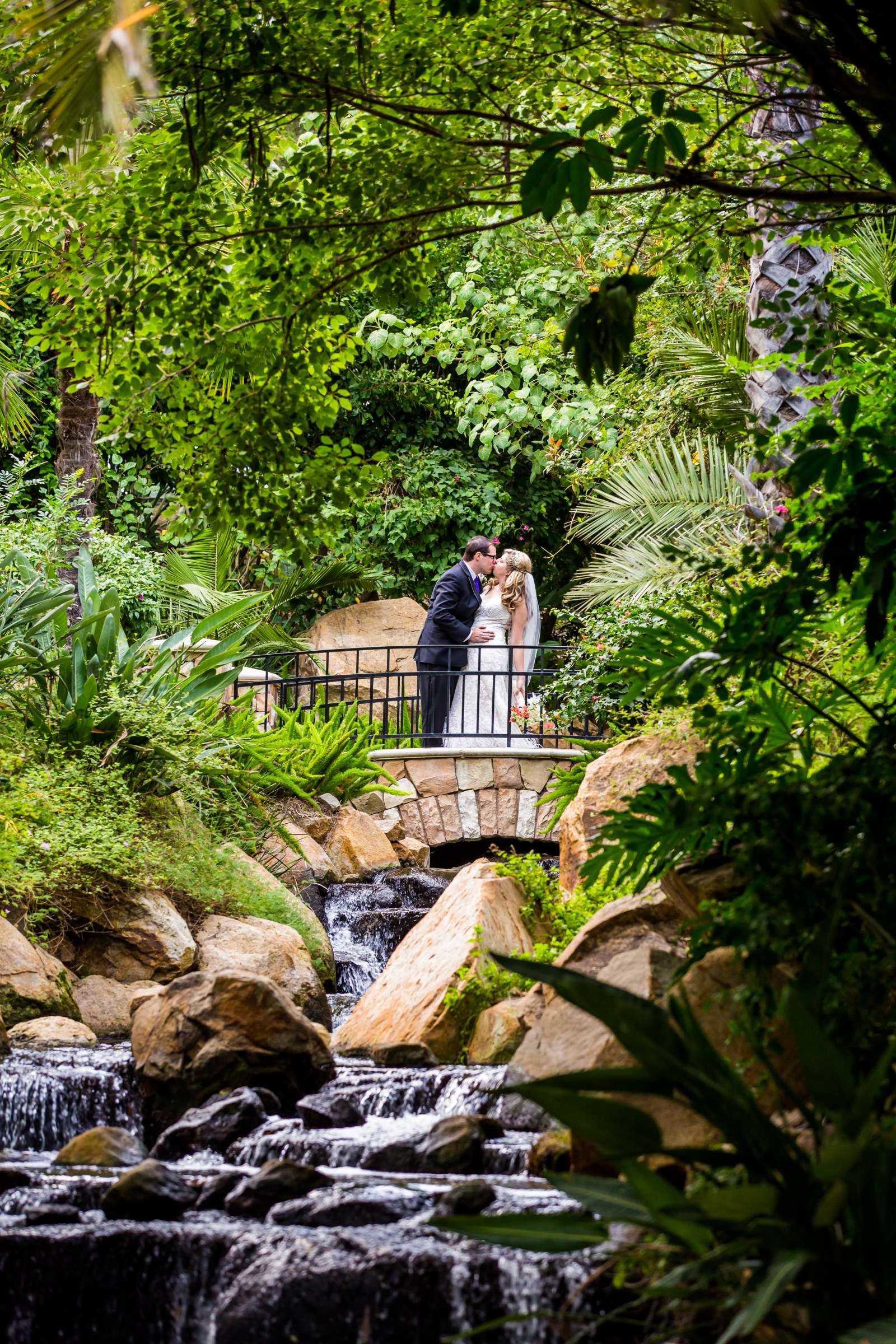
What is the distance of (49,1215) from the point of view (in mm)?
4035

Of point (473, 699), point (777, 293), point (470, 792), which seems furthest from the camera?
point (473, 699)

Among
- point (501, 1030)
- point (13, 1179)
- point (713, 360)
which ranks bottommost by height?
point (13, 1179)

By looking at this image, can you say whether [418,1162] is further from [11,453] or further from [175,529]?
[11,453]

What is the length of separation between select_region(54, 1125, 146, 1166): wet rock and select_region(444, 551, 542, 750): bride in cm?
699

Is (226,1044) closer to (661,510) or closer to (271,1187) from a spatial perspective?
(271,1187)

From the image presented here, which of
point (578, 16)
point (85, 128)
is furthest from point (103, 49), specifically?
point (578, 16)

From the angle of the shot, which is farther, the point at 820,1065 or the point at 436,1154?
the point at 436,1154

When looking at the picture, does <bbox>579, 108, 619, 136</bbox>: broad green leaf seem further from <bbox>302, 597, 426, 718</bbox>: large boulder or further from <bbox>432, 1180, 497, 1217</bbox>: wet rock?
<bbox>302, 597, 426, 718</bbox>: large boulder

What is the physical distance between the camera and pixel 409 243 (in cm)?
448

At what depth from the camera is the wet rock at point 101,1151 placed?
4.78 m

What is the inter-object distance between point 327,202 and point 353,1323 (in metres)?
3.53

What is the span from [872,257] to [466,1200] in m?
7.93

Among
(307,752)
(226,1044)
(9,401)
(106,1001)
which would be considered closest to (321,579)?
(9,401)

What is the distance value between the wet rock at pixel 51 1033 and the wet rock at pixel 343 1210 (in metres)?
2.55
